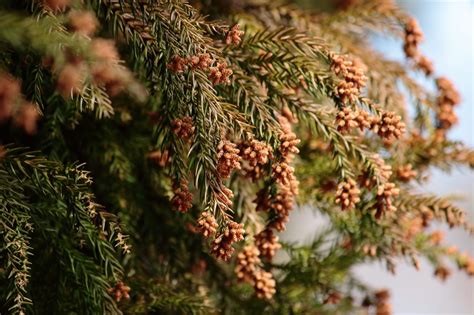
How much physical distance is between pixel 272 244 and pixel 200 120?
0.17 meters

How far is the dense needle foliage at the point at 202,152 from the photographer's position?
451 millimetres

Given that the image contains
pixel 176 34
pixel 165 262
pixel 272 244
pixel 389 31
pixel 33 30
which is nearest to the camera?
pixel 33 30

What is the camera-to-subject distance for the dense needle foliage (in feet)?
1.48

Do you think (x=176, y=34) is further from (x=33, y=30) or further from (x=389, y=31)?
(x=389, y=31)

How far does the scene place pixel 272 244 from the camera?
1.85 feet

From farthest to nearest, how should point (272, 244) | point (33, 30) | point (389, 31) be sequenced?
point (389, 31)
point (272, 244)
point (33, 30)

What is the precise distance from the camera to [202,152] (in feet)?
1.47

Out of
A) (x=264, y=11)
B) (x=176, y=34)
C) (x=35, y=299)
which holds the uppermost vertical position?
(x=264, y=11)

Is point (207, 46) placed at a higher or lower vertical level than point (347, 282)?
higher

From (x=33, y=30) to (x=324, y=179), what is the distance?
16.8 inches

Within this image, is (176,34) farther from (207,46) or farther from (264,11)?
(264,11)

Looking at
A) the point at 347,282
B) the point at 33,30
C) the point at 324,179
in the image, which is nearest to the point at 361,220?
the point at 324,179

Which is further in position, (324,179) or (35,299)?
(324,179)

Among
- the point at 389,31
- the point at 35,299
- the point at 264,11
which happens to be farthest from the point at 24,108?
the point at 389,31
